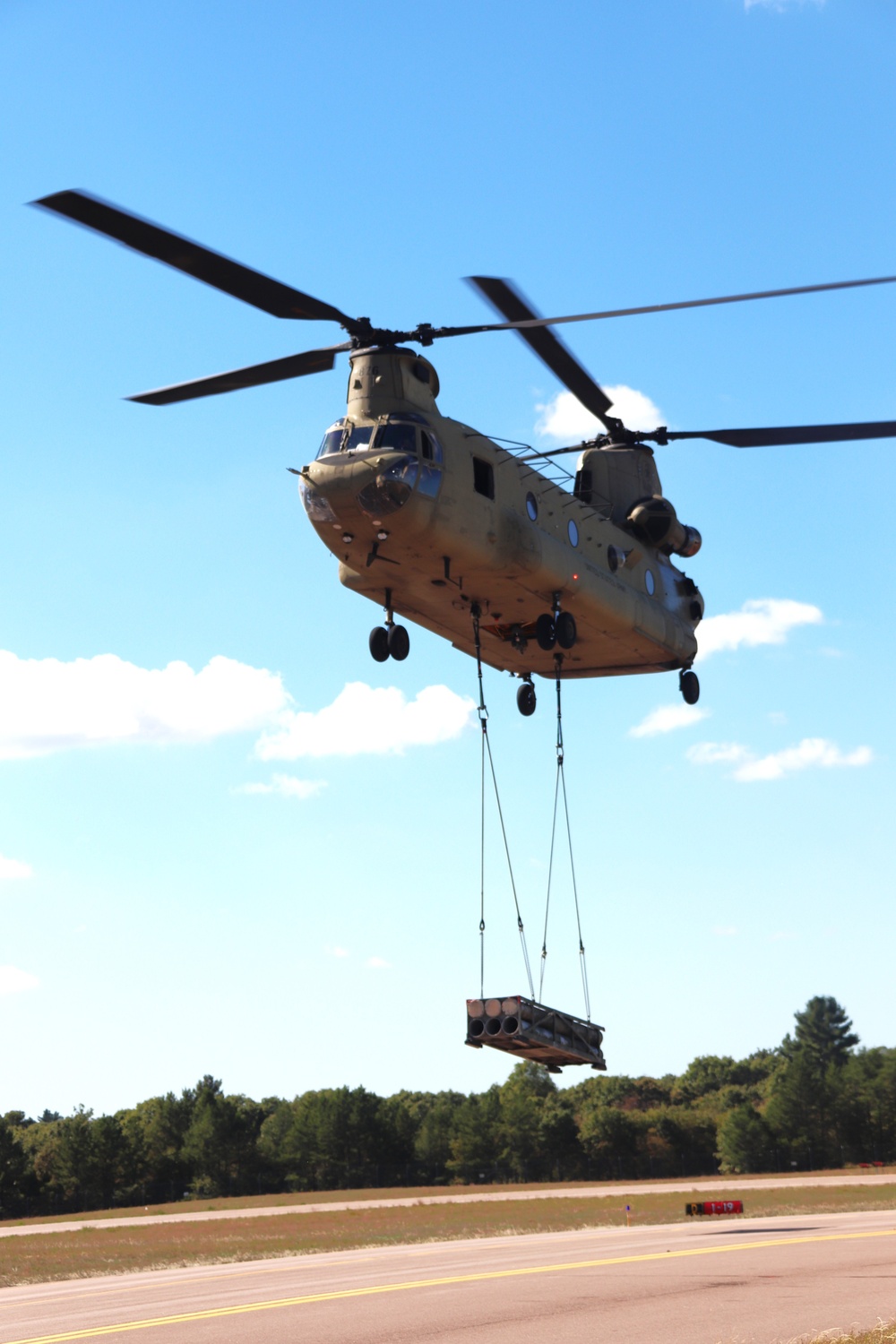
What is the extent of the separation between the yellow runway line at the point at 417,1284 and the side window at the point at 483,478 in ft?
46.2

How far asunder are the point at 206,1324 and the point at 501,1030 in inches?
284

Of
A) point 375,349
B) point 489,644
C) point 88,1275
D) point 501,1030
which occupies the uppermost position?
point 375,349

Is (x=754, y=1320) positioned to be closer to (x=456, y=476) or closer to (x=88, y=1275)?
(x=456, y=476)

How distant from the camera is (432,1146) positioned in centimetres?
11294

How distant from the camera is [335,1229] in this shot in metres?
53.0

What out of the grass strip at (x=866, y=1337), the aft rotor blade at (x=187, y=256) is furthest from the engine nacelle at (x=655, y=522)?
the grass strip at (x=866, y=1337)

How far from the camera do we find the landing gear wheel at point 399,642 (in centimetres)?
2522

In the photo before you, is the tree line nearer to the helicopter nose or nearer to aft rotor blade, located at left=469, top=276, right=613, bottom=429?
aft rotor blade, located at left=469, top=276, right=613, bottom=429

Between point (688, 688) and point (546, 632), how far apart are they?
22.5 feet

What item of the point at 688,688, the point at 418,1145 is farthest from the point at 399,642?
the point at 418,1145

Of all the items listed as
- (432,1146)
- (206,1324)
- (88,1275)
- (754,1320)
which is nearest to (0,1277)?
(88,1275)

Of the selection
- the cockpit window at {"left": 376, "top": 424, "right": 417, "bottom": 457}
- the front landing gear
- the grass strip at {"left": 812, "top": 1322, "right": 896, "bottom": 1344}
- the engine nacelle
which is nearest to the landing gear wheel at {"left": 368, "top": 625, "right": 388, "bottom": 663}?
the front landing gear

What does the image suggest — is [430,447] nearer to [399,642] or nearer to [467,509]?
[467,509]

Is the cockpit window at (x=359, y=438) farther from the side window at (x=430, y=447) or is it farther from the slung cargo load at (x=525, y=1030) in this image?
the slung cargo load at (x=525, y=1030)
